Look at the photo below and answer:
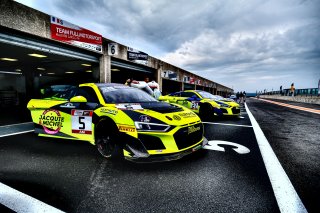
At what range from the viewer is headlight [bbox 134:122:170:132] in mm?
2741

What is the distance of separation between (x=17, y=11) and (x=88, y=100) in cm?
582

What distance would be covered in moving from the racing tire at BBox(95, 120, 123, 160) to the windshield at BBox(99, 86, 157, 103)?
0.59m

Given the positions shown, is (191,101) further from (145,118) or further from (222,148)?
(145,118)

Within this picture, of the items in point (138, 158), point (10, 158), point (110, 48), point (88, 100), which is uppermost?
point (110, 48)

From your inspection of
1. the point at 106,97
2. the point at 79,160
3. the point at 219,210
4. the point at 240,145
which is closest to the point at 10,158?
the point at 79,160

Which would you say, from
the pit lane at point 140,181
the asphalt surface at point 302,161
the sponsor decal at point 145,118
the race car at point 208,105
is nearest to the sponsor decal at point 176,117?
the sponsor decal at point 145,118

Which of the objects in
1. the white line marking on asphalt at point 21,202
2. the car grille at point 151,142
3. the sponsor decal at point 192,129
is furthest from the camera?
the sponsor decal at point 192,129

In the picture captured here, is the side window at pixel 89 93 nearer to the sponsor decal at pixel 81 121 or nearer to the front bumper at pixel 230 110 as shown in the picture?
the sponsor decal at pixel 81 121

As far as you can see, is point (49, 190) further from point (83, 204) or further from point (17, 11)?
point (17, 11)

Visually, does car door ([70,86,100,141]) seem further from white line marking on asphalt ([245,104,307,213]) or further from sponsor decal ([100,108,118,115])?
Result: white line marking on asphalt ([245,104,307,213])

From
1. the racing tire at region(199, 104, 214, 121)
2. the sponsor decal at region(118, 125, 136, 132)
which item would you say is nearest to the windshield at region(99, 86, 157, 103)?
Answer: the sponsor decal at region(118, 125, 136, 132)

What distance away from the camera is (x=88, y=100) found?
147 inches

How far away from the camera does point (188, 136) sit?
294cm

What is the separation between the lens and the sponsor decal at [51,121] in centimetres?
398
